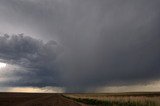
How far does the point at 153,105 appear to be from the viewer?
27078mm

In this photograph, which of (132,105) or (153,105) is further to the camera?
(132,105)

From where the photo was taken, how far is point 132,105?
32156 mm

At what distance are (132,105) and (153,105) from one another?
17.4 ft
